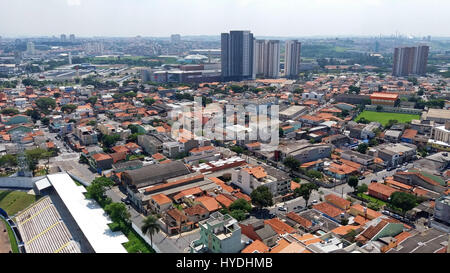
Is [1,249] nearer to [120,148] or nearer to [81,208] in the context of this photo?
[81,208]

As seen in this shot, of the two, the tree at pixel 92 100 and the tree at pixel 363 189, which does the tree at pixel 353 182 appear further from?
the tree at pixel 92 100

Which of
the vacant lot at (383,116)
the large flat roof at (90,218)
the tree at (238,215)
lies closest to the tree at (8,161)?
the large flat roof at (90,218)

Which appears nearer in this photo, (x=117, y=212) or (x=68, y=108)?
(x=117, y=212)

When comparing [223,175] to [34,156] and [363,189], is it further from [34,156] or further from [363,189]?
[34,156]

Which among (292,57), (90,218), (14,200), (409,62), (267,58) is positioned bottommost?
(14,200)

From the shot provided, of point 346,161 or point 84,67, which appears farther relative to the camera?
point 84,67

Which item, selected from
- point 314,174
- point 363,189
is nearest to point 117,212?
point 314,174

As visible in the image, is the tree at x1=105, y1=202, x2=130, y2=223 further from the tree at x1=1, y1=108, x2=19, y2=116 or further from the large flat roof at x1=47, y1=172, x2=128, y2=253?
the tree at x1=1, y1=108, x2=19, y2=116

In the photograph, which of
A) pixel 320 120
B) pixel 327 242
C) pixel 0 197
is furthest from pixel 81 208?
pixel 320 120
